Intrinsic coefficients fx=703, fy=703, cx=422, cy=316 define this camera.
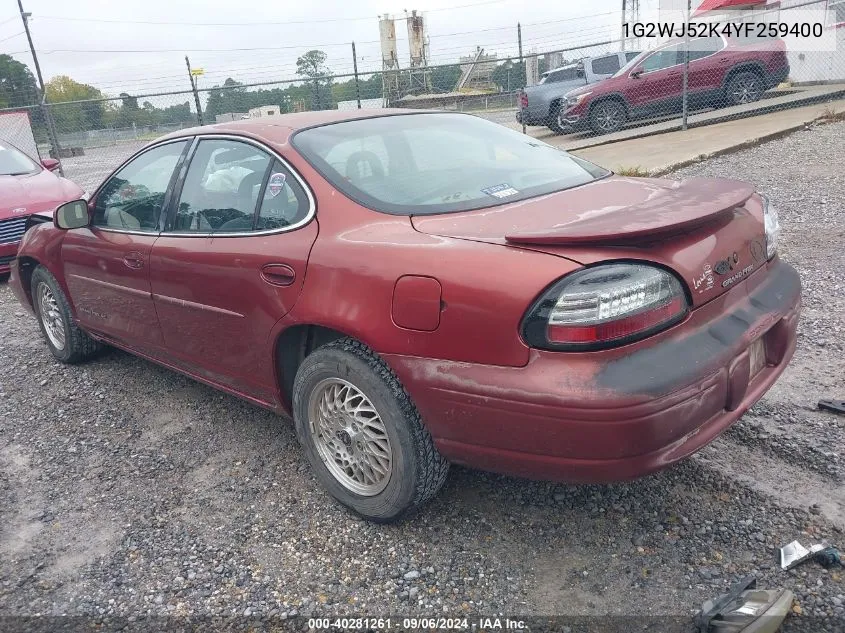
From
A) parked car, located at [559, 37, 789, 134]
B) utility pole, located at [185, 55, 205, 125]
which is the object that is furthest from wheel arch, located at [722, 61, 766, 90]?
utility pole, located at [185, 55, 205, 125]

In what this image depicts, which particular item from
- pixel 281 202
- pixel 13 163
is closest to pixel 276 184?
pixel 281 202

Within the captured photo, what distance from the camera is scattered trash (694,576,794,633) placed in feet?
6.34

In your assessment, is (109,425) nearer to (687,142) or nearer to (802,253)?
(802,253)

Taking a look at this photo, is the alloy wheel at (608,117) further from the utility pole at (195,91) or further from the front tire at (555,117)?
the utility pole at (195,91)

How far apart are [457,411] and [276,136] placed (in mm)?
1531

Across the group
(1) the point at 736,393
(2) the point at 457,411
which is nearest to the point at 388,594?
(2) the point at 457,411

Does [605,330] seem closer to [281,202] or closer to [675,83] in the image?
[281,202]

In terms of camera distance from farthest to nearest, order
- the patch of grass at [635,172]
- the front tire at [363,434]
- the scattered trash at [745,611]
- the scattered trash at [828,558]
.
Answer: the patch of grass at [635,172] → the front tire at [363,434] → the scattered trash at [828,558] → the scattered trash at [745,611]

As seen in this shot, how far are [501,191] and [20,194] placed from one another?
6395 millimetres

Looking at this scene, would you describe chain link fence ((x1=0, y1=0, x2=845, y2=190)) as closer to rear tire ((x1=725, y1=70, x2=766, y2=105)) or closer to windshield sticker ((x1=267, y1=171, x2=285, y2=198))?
rear tire ((x1=725, y1=70, x2=766, y2=105))

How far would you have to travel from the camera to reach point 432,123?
3.35 meters

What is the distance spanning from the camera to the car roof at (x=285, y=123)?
3.06m

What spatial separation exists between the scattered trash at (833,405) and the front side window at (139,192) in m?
3.21

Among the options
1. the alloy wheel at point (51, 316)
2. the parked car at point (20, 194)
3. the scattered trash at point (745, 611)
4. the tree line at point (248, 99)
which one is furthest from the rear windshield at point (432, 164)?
the tree line at point (248, 99)
